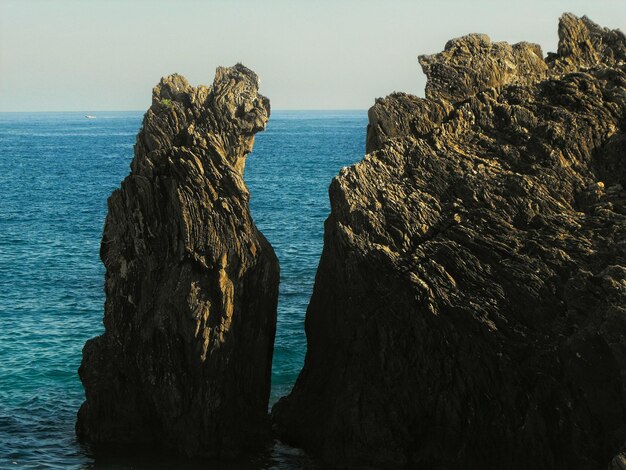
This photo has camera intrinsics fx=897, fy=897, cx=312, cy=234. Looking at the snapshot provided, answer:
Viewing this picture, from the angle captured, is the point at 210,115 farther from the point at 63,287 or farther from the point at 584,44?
the point at 63,287

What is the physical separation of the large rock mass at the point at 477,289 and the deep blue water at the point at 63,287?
12.6 ft

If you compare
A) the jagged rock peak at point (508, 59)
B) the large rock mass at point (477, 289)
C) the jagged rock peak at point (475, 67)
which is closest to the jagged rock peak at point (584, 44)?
the jagged rock peak at point (508, 59)

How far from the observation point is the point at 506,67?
110ft

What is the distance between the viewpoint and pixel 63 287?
2012 inches

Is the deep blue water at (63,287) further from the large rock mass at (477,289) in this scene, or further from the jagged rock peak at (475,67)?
the jagged rock peak at (475,67)

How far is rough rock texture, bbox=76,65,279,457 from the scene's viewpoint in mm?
29062

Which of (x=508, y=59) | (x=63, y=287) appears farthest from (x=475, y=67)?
(x=63, y=287)

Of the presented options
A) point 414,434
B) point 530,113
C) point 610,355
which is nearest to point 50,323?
point 414,434

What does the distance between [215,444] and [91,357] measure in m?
5.43

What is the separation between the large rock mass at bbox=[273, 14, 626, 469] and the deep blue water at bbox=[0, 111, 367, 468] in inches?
151

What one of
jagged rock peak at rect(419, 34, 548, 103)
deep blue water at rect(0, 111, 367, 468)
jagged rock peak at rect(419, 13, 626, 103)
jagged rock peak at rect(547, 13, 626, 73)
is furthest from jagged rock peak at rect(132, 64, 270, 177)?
jagged rock peak at rect(547, 13, 626, 73)

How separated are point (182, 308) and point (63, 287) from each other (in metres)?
24.2

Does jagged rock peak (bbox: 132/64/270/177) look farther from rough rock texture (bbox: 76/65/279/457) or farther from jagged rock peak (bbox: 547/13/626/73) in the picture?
jagged rock peak (bbox: 547/13/626/73)

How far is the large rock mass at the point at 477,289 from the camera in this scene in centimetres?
2466
